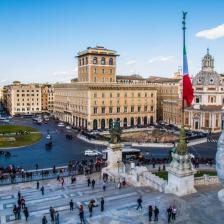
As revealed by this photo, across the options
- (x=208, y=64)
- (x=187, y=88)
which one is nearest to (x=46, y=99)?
(x=208, y=64)

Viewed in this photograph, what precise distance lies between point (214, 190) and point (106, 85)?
1983 inches

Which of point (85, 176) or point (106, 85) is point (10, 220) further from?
point (106, 85)

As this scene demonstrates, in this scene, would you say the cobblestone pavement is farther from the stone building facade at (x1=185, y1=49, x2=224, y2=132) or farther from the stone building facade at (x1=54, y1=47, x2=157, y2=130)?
the stone building facade at (x1=185, y1=49, x2=224, y2=132)

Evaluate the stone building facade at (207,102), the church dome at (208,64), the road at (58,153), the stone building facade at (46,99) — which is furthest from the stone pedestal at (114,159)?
the stone building facade at (46,99)

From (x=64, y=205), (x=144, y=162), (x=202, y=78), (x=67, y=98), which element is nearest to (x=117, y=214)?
(x=64, y=205)

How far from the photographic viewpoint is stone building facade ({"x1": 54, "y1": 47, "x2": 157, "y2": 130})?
74188 millimetres

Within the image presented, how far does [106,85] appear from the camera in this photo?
74.8 metres

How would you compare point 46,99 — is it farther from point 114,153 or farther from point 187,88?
point 187,88

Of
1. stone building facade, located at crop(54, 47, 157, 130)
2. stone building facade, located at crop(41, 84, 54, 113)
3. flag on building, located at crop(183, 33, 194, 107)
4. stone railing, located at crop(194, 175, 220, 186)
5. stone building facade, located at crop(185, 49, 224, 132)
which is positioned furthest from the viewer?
stone building facade, located at crop(41, 84, 54, 113)

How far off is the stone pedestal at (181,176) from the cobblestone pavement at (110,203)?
0.62 meters

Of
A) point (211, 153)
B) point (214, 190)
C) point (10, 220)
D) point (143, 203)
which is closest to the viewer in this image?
point (10, 220)

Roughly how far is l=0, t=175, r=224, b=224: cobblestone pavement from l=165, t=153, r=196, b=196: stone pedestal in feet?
2.03

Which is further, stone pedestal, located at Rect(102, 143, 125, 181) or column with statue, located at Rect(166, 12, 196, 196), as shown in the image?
stone pedestal, located at Rect(102, 143, 125, 181)

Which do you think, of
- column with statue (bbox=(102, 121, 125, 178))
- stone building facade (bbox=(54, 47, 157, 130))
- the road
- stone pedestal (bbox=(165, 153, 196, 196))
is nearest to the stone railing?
stone pedestal (bbox=(165, 153, 196, 196))
